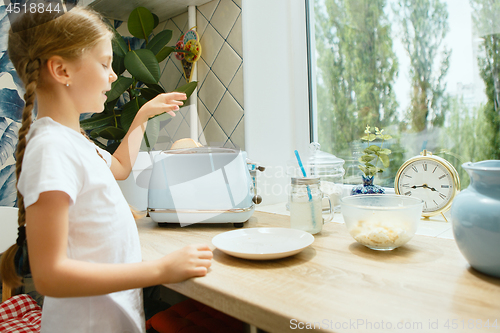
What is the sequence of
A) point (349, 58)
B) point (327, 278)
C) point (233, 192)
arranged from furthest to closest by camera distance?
point (349, 58) < point (233, 192) < point (327, 278)

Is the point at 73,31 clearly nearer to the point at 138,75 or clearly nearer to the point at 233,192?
the point at 233,192

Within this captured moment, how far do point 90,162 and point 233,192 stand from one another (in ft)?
1.38

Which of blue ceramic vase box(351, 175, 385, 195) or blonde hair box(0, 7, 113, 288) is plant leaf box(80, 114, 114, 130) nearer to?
blonde hair box(0, 7, 113, 288)

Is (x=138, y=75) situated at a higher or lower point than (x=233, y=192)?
higher

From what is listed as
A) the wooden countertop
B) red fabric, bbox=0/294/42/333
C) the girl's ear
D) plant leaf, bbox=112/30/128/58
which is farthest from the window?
red fabric, bbox=0/294/42/333

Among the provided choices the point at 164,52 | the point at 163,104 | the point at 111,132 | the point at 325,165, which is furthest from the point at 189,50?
the point at 325,165

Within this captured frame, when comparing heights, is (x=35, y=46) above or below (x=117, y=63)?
below

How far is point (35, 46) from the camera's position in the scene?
0.60 meters

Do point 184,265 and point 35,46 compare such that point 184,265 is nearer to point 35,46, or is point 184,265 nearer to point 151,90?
point 35,46

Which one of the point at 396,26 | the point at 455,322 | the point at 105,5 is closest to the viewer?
the point at 455,322

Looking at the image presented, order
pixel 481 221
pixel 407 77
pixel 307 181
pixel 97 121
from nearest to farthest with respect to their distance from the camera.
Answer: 1. pixel 481 221
2. pixel 307 181
3. pixel 407 77
4. pixel 97 121

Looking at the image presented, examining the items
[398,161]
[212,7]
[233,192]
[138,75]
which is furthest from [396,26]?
[138,75]

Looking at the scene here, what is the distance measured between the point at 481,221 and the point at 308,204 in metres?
0.38

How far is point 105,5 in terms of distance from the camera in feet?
4.81
